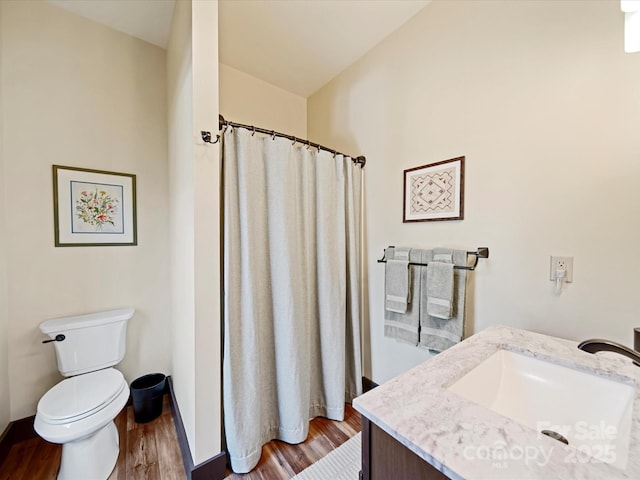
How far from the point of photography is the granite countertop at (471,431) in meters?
0.48

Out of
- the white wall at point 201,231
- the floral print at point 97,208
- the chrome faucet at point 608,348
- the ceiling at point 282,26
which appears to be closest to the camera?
the chrome faucet at point 608,348

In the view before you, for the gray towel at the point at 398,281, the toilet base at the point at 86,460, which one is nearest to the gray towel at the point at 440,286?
the gray towel at the point at 398,281

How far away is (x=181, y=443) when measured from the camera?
154cm

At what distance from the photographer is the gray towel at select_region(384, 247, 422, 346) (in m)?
1.67

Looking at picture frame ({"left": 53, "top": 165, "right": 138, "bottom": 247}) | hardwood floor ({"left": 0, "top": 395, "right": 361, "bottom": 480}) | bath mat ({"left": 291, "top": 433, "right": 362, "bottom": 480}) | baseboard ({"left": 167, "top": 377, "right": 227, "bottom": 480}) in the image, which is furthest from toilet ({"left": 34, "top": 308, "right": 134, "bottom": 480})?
bath mat ({"left": 291, "top": 433, "right": 362, "bottom": 480})

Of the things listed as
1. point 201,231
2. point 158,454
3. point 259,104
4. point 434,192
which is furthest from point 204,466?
point 259,104

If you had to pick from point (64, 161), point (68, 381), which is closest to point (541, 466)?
point (68, 381)

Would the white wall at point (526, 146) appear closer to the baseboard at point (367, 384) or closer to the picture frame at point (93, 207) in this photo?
the baseboard at point (367, 384)

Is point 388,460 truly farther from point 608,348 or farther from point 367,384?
point 367,384

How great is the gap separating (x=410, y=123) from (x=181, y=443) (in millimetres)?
2475

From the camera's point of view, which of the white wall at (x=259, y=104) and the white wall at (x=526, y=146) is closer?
the white wall at (x=526, y=146)

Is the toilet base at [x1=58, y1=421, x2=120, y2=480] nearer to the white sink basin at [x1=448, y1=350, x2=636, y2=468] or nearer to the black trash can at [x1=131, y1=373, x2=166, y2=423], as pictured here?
the black trash can at [x1=131, y1=373, x2=166, y2=423]

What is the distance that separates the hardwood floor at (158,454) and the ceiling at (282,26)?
2.74 m

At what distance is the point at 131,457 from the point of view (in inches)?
59.1
